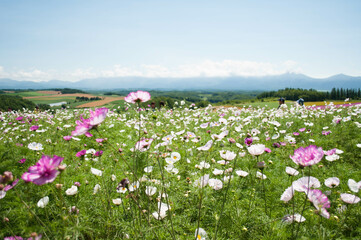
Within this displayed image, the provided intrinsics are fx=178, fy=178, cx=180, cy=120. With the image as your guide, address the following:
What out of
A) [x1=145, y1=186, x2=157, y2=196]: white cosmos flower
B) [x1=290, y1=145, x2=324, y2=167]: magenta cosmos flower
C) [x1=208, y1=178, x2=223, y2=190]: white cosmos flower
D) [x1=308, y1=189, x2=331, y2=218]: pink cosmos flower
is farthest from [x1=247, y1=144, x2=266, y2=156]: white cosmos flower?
[x1=145, y1=186, x2=157, y2=196]: white cosmos flower

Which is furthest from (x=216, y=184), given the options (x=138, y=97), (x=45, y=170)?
(x=45, y=170)

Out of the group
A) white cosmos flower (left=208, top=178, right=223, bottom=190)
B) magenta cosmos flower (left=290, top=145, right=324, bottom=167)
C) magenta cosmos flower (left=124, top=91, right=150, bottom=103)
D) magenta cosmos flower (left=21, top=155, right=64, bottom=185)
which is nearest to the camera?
magenta cosmos flower (left=21, top=155, right=64, bottom=185)

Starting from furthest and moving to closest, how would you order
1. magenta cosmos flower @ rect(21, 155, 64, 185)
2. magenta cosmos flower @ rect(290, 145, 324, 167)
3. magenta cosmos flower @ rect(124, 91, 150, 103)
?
magenta cosmos flower @ rect(124, 91, 150, 103) → magenta cosmos flower @ rect(290, 145, 324, 167) → magenta cosmos flower @ rect(21, 155, 64, 185)

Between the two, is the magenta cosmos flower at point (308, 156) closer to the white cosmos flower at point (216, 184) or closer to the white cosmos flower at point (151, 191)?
the white cosmos flower at point (216, 184)

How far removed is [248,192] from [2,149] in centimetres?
492

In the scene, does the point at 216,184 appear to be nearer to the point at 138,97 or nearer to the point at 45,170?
the point at 138,97

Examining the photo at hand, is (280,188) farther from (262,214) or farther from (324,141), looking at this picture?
(324,141)

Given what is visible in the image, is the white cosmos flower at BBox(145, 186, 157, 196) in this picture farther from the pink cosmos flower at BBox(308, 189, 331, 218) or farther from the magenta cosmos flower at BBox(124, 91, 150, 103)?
the pink cosmos flower at BBox(308, 189, 331, 218)

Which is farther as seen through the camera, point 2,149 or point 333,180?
point 2,149

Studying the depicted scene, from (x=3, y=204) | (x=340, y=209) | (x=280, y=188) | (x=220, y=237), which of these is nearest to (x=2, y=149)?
(x=3, y=204)

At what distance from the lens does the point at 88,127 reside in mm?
1245

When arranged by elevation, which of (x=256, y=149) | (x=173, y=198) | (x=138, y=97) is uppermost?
(x=138, y=97)

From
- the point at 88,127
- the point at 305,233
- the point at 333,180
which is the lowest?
the point at 305,233

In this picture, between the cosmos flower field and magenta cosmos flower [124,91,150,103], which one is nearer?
the cosmos flower field
